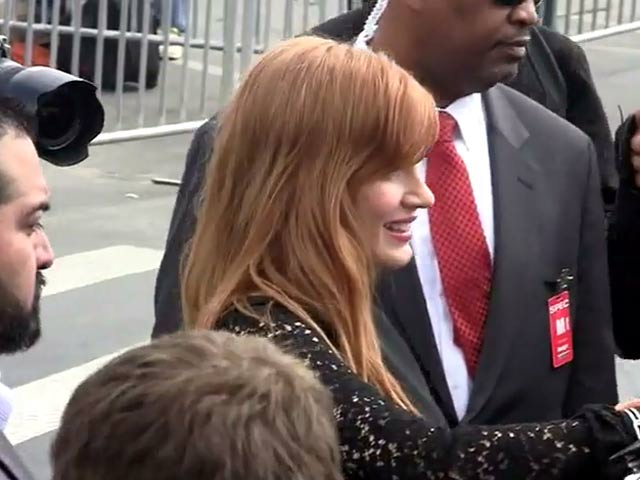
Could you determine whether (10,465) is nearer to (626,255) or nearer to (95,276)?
(626,255)

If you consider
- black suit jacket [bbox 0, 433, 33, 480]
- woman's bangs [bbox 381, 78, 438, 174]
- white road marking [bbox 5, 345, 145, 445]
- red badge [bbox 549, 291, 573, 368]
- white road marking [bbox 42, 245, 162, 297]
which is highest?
woman's bangs [bbox 381, 78, 438, 174]

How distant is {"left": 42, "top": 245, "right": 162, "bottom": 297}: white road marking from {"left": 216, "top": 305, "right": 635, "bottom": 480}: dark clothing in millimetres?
5139

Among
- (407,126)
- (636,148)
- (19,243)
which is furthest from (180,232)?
(636,148)

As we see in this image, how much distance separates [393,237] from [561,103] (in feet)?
5.39

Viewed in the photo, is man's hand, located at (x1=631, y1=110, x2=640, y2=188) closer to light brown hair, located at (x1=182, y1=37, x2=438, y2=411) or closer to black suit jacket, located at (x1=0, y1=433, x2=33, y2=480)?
light brown hair, located at (x1=182, y1=37, x2=438, y2=411)

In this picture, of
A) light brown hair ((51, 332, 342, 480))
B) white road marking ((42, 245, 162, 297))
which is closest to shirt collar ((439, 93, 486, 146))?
light brown hair ((51, 332, 342, 480))

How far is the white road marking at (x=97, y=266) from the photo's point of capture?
24.6 feet

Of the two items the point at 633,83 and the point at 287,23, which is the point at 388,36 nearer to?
the point at 287,23

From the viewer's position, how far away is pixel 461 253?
2.86m

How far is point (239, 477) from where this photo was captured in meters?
1.69

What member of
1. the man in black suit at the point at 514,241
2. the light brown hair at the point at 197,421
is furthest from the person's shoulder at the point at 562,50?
the light brown hair at the point at 197,421

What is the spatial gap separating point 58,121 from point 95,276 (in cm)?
471

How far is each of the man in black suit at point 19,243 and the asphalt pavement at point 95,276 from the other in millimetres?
2427

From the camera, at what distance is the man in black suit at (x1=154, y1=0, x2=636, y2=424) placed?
283cm
